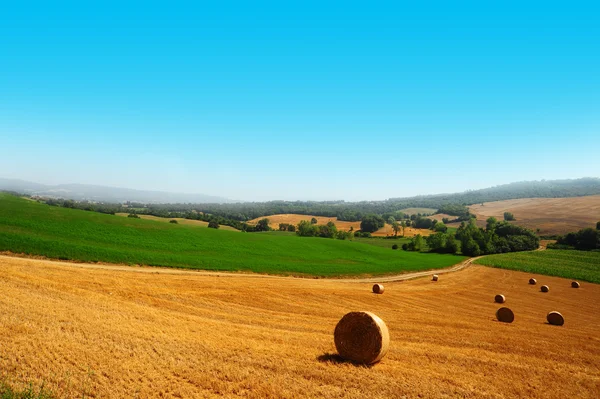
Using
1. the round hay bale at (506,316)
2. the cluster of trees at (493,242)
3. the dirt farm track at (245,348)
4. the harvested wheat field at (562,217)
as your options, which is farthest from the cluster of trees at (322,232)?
the round hay bale at (506,316)

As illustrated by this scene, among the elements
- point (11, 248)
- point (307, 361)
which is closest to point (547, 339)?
point (307, 361)

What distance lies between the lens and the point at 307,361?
11266 mm

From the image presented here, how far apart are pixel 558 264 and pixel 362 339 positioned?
6889cm

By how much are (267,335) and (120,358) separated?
5.88 metres

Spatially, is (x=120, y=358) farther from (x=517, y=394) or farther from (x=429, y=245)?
(x=429, y=245)

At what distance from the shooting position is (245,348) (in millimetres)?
12023

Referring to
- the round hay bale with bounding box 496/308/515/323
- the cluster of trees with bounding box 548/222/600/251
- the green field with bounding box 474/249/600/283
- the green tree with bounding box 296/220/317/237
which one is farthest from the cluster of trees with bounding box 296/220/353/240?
the round hay bale with bounding box 496/308/515/323

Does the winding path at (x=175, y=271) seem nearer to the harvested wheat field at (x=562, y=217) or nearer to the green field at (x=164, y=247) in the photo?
the green field at (x=164, y=247)

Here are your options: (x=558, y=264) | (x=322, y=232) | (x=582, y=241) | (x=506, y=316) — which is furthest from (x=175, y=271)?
(x=582, y=241)

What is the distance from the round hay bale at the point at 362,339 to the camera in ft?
38.0

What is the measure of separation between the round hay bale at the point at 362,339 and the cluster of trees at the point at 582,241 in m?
101

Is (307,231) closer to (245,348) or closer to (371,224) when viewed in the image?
(371,224)

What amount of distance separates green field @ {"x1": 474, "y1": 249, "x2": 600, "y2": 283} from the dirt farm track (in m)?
38.7

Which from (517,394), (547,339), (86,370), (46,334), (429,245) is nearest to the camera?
(86,370)
